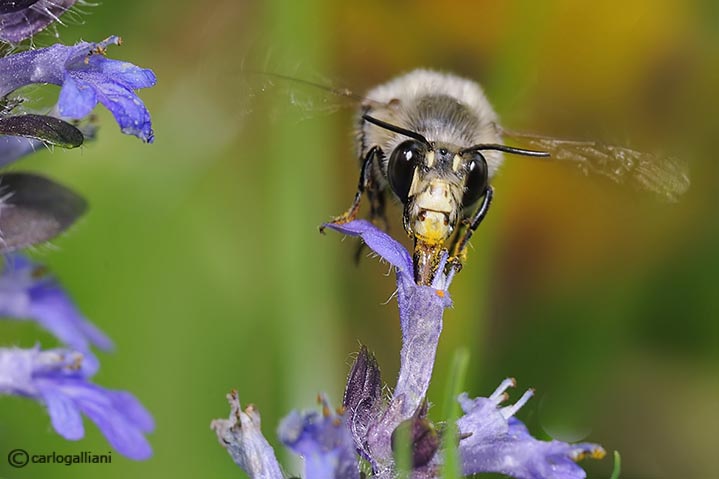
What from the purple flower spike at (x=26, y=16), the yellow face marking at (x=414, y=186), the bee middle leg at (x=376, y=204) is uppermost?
the purple flower spike at (x=26, y=16)

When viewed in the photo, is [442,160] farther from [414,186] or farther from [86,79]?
[86,79]

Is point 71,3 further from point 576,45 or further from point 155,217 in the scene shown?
point 576,45

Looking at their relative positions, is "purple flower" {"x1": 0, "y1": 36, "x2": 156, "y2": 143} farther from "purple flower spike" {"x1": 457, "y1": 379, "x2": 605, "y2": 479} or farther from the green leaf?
"purple flower spike" {"x1": 457, "y1": 379, "x2": 605, "y2": 479}

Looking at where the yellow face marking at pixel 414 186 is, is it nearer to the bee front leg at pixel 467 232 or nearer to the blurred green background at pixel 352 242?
the bee front leg at pixel 467 232

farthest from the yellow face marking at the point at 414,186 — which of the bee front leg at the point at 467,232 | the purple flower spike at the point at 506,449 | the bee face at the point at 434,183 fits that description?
the purple flower spike at the point at 506,449

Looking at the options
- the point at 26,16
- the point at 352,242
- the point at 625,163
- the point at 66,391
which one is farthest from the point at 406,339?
the point at 352,242

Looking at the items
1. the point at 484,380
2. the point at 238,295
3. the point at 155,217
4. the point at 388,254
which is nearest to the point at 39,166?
the point at 155,217
